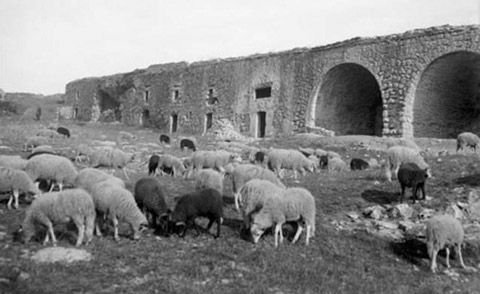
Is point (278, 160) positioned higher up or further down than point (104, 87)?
further down

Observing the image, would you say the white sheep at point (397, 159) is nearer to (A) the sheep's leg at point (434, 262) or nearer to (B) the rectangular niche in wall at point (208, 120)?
(A) the sheep's leg at point (434, 262)

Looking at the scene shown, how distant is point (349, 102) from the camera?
30.1 m

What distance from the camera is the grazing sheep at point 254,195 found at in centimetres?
885

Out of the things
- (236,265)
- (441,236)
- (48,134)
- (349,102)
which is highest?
(349,102)

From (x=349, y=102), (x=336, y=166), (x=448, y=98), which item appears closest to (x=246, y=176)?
(x=336, y=166)

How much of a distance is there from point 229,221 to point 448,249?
4.07 m

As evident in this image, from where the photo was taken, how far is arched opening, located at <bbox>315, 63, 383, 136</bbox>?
2862 cm

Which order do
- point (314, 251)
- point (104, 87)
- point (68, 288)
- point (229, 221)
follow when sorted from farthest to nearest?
1. point (104, 87)
2. point (229, 221)
3. point (314, 251)
4. point (68, 288)

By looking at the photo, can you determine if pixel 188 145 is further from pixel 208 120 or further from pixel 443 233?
pixel 443 233

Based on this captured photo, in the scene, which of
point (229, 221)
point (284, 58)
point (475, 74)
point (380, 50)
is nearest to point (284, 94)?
point (284, 58)

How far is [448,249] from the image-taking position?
27.3 ft

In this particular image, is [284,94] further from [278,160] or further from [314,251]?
[314,251]

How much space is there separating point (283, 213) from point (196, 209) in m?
1.59

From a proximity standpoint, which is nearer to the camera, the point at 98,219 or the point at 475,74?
the point at 98,219
